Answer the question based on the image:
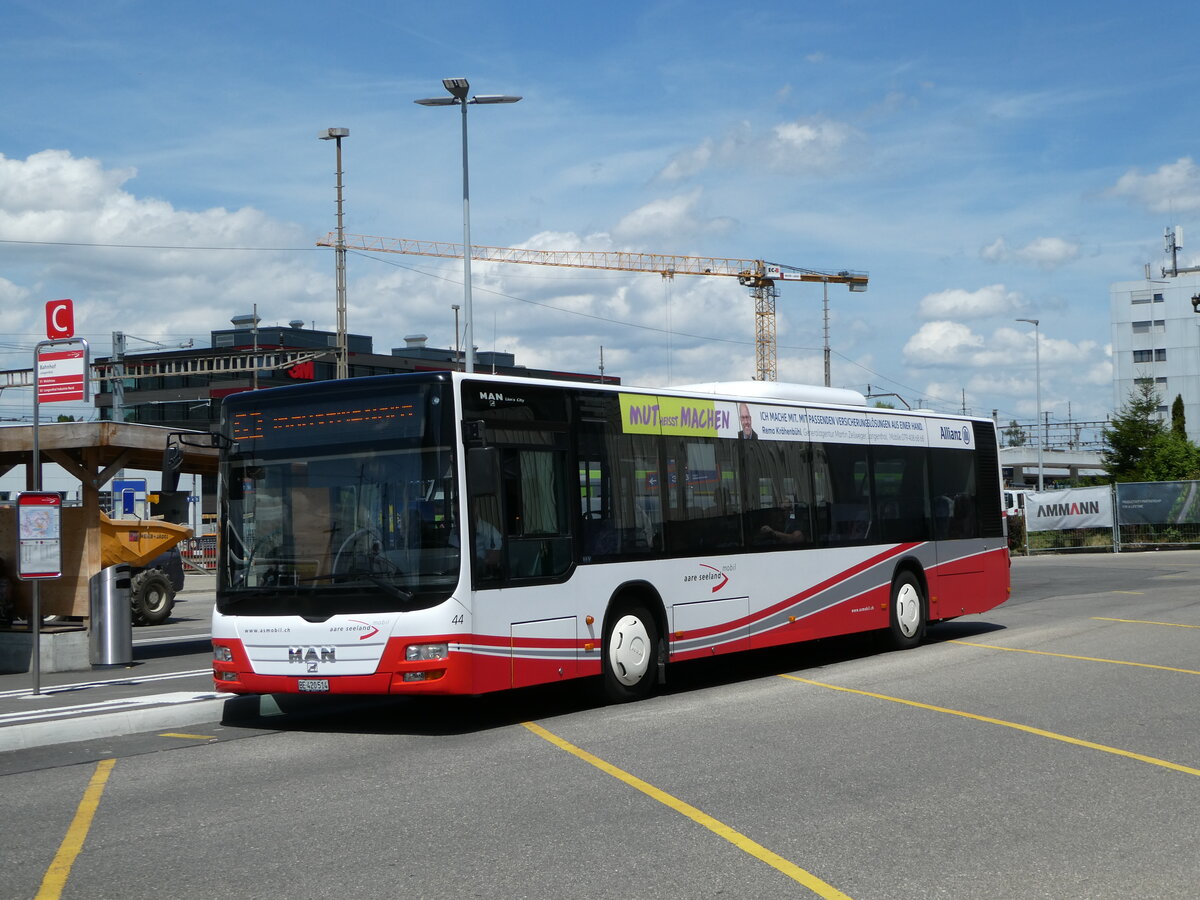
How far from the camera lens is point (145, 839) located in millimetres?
6980

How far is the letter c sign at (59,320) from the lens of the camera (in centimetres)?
1464

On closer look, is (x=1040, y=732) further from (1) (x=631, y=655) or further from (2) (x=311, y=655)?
(2) (x=311, y=655)

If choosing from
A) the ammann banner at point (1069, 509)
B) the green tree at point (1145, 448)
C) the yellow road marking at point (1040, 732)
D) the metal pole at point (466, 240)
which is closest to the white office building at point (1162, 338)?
the green tree at point (1145, 448)

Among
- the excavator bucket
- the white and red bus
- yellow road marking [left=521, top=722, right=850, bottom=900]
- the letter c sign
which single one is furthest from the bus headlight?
the excavator bucket

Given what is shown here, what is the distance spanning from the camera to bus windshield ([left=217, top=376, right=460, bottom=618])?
407 inches

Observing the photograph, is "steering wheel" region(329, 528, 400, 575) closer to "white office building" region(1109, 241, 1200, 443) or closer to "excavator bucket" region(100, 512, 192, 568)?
"excavator bucket" region(100, 512, 192, 568)

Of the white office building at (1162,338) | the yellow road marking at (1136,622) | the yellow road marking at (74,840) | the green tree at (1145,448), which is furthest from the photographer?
the white office building at (1162,338)

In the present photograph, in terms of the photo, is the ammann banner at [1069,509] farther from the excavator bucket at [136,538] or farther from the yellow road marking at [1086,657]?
the excavator bucket at [136,538]

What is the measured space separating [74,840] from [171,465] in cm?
469

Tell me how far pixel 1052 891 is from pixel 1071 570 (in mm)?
28033

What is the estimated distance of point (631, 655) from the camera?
39.9 ft

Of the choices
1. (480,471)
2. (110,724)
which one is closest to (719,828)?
(480,471)

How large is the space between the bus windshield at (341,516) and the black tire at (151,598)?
51.3ft

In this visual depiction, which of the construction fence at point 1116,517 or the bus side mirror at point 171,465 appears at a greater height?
the bus side mirror at point 171,465
